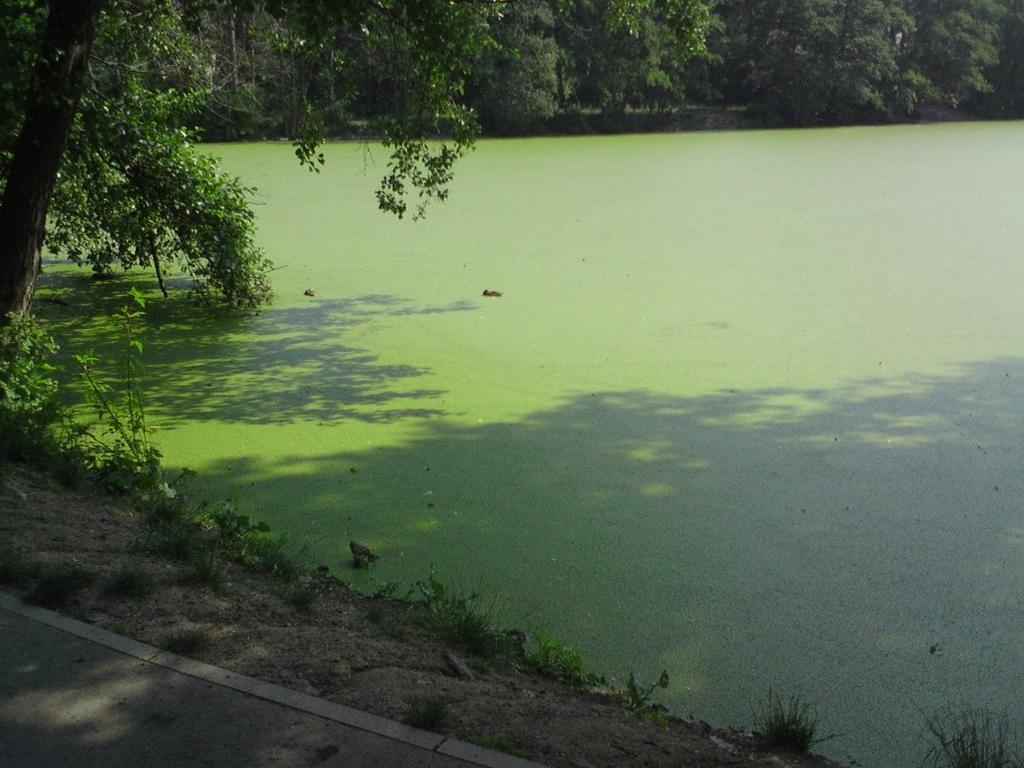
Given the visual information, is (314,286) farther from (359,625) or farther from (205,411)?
(359,625)

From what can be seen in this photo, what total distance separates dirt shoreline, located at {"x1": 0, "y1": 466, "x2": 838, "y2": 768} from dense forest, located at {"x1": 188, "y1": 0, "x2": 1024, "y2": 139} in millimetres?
15771

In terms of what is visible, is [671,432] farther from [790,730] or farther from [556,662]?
[790,730]

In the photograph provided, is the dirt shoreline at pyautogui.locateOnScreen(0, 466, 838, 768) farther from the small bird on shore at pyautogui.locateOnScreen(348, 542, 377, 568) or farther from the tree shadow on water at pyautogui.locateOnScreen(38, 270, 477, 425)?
the tree shadow on water at pyautogui.locateOnScreen(38, 270, 477, 425)

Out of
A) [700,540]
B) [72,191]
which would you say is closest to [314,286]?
[72,191]

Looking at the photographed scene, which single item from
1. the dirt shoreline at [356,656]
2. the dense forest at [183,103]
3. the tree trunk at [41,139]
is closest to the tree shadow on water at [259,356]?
the dense forest at [183,103]

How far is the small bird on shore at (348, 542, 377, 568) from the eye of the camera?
313cm

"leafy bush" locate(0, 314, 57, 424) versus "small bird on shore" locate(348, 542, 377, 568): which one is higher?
"leafy bush" locate(0, 314, 57, 424)

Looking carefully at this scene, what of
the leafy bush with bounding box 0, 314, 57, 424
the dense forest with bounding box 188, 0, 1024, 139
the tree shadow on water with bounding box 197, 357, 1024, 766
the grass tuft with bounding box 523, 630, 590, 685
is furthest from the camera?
the dense forest with bounding box 188, 0, 1024, 139

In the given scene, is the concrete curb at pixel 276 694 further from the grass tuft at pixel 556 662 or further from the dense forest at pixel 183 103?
the dense forest at pixel 183 103

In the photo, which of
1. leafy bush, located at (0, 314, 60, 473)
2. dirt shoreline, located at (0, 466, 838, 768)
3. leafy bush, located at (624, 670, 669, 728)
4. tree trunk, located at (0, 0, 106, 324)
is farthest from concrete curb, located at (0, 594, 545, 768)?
tree trunk, located at (0, 0, 106, 324)

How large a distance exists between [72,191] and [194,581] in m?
3.90

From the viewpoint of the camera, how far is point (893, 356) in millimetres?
5379

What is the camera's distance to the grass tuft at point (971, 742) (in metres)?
1.86

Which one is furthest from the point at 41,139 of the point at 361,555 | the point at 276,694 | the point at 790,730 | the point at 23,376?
the point at 790,730
